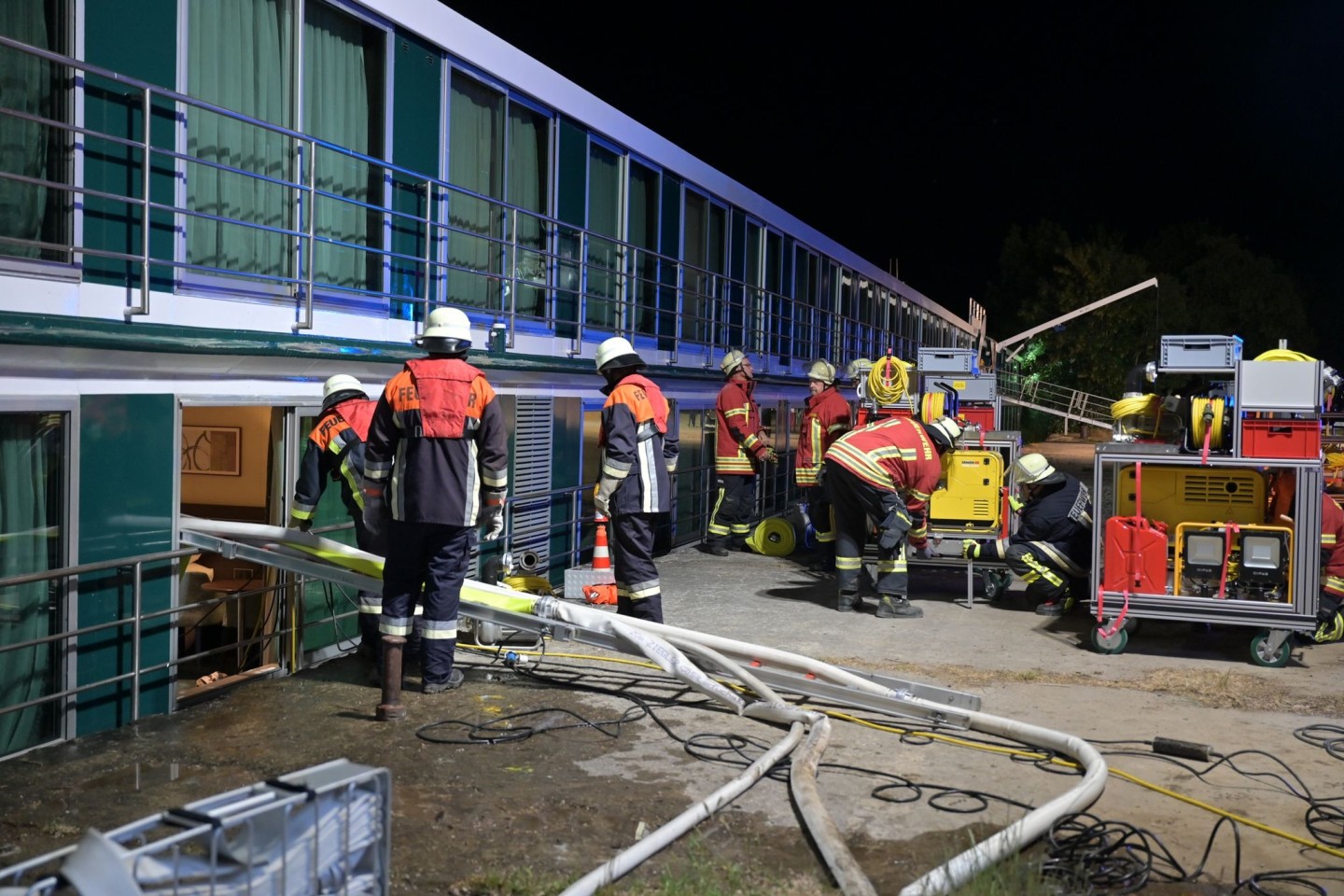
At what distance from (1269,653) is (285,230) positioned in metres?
6.88

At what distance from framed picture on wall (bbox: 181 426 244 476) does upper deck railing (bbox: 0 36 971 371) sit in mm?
1231

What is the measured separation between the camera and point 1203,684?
7828 millimetres

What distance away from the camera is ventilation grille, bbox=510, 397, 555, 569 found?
10.6 meters

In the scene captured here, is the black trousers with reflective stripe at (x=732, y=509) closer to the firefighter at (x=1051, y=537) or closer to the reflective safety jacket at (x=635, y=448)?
the firefighter at (x=1051, y=537)

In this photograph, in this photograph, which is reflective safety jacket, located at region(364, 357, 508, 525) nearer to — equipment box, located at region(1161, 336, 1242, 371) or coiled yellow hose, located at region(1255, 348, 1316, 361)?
equipment box, located at region(1161, 336, 1242, 371)

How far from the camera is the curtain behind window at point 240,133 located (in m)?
7.38

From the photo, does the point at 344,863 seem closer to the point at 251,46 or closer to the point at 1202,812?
the point at 1202,812

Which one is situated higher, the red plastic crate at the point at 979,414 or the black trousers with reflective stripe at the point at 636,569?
the red plastic crate at the point at 979,414

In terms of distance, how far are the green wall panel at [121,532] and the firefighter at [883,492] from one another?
534cm

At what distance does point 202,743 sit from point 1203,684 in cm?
581

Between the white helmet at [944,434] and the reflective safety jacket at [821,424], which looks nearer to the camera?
the white helmet at [944,434]

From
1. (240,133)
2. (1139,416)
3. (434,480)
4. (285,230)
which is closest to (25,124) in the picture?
(285,230)

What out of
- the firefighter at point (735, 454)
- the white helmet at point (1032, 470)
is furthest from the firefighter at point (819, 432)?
the white helmet at point (1032, 470)

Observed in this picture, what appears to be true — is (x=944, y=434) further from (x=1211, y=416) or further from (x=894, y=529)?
(x=1211, y=416)
